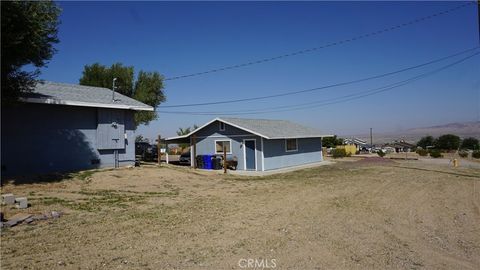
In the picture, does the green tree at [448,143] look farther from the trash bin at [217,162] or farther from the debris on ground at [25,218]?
the debris on ground at [25,218]

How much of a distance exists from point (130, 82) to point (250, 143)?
23.5 m

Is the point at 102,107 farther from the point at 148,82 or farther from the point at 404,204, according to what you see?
the point at 148,82

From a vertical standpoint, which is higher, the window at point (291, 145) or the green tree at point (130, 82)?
the green tree at point (130, 82)

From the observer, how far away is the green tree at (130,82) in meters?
43.2

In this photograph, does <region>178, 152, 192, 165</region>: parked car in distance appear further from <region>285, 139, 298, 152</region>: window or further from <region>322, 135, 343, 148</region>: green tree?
<region>322, 135, 343, 148</region>: green tree

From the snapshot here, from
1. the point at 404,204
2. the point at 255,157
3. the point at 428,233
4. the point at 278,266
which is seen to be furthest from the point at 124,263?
the point at 255,157

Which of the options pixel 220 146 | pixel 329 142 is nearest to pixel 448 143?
pixel 329 142

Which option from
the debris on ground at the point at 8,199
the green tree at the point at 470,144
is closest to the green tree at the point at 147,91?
the debris on ground at the point at 8,199

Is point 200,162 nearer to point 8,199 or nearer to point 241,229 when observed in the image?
point 8,199

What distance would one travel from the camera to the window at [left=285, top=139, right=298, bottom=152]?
29.3 metres

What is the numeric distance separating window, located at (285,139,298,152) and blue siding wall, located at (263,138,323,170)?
30cm

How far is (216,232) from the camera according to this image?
803 cm

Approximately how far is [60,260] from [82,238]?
1.32m

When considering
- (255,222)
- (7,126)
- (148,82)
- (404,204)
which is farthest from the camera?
(148,82)
